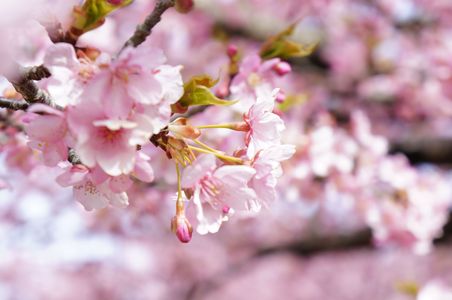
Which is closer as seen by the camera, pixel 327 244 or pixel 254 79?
pixel 254 79

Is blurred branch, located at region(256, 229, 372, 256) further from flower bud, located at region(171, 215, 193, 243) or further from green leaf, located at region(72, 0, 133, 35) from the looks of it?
green leaf, located at region(72, 0, 133, 35)

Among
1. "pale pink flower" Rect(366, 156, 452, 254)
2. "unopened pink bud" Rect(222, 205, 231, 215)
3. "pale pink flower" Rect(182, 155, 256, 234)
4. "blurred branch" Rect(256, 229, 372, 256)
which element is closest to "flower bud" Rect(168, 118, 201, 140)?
"pale pink flower" Rect(182, 155, 256, 234)

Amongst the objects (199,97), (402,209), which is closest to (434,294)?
(402,209)

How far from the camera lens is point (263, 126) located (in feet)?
3.51

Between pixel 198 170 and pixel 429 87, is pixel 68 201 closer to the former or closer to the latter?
pixel 429 87

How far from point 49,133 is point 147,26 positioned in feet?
1.04

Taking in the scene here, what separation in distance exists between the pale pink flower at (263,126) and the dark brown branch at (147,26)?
0.26m

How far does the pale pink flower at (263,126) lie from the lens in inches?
41.6

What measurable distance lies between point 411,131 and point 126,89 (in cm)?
373

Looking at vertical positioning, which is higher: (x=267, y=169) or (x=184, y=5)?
(x=184, y=5)

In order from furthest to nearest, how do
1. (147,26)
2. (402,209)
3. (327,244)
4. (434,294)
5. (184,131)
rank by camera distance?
(327,244), (402,209), (434,294), (147,26), (184,131)

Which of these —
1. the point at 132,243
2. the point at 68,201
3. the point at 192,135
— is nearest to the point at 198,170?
the point at 192,135

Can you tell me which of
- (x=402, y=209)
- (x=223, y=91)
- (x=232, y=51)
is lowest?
(x=402, y=209)

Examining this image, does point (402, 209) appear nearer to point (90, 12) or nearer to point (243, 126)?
point (243, 126)
